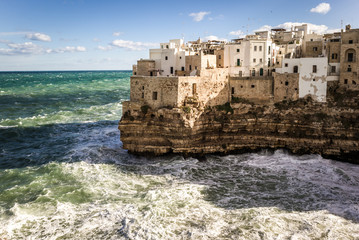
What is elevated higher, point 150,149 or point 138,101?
point 138,101

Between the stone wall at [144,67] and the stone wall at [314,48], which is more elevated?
the stone wall at [314,48]

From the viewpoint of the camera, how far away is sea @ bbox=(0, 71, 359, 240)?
21234 millimetres

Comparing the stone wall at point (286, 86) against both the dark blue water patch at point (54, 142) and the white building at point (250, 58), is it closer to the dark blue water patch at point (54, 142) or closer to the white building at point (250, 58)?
the white building at point (250, 58)

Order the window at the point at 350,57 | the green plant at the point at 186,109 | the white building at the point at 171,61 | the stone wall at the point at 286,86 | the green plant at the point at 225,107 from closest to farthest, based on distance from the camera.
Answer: the green plant at the point at 186,109, the window at the point at 350,57, the stone wall at the point at 286,86, the green plant at the point at 225,107, the white building at the point at 171,61

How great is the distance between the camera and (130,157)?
35.0 meters

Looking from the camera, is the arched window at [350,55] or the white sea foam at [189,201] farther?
the arched window at [350,55]

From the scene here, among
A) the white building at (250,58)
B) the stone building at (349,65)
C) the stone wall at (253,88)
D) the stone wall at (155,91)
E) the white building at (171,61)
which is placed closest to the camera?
the stone wall at (155,91)

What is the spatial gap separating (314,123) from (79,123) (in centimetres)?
3548

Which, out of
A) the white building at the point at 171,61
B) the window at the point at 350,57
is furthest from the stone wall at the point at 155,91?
the window at the point at 350,57

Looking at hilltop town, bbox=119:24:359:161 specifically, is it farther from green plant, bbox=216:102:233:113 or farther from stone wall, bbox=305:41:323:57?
stone wall, bbox=305:41:323:57

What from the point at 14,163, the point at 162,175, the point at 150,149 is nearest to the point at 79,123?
the point at 14,163

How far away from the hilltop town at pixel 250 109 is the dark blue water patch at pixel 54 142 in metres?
6.59

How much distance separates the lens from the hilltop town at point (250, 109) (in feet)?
111

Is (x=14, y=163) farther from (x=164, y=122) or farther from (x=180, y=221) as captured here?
(x=180, y=221)
